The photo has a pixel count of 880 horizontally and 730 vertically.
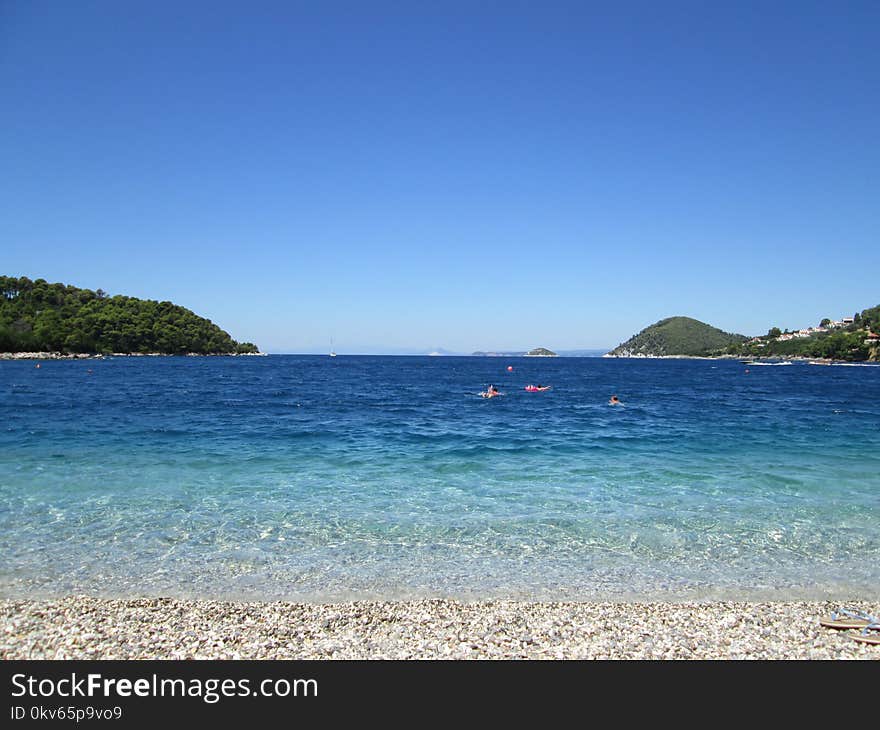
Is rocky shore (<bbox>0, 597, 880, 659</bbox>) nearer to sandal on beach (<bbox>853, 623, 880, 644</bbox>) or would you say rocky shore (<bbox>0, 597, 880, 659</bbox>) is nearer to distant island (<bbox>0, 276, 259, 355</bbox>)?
sandal on beach (<bbox>853, 623, 880, 644</bbox>)

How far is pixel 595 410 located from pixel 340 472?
28.7 metres

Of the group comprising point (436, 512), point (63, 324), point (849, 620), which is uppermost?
point (63, 324)

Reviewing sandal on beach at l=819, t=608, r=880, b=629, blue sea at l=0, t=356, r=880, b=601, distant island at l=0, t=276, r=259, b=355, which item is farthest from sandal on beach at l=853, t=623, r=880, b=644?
distant island at l=0, t=276, r=259, b=355

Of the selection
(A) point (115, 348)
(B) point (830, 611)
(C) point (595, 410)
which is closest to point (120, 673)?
(B) point (830, 611)

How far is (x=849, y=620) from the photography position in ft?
25.5

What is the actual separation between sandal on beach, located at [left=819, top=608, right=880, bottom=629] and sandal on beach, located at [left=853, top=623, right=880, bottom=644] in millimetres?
34

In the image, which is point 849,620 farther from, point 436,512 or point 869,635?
point 436,512

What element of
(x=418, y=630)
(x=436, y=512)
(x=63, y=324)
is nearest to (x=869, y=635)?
(x=418, y=630)

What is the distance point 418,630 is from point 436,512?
251 inches

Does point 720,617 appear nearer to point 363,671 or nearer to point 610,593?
point 610,593

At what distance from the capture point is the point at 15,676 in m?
6.29

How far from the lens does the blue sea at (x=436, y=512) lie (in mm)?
9680

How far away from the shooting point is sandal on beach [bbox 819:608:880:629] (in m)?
7.61

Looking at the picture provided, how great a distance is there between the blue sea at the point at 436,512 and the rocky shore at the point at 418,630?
801 millimetres
